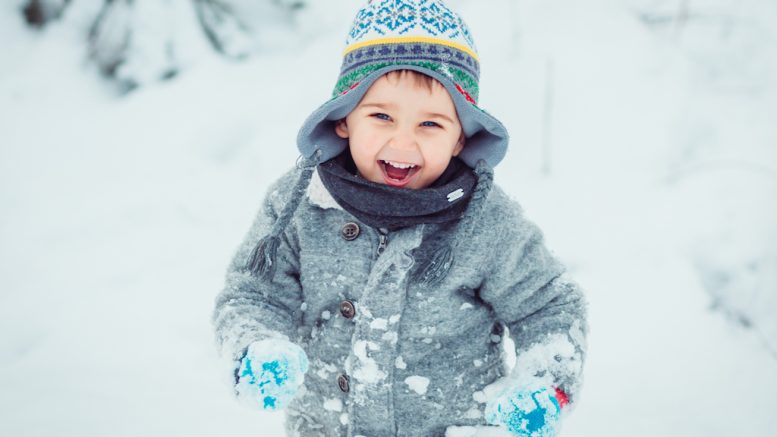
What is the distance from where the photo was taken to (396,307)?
114cm

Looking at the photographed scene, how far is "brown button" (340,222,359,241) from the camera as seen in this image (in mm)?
1178

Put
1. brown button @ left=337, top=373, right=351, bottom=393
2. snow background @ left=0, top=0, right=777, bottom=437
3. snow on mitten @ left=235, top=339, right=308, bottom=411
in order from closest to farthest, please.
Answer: snow on mitten @ left=235, top=339, right=308, bottom=411 < brown button @ left=337, top=373, right=351, bottom=393 < snow background @ left=0, top=0, right=777, bottom=437

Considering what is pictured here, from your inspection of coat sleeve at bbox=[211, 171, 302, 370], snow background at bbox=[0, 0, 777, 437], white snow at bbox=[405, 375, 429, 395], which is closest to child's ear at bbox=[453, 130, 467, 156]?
coat sleeve at bbox=[211, 171, 302, 370]

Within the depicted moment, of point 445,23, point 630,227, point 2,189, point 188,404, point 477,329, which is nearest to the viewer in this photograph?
point 445,23

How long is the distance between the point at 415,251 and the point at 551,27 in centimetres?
224

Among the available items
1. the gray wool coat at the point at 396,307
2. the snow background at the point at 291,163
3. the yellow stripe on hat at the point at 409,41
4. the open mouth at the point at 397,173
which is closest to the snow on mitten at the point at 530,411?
the gray wool coat at the point at 396,307

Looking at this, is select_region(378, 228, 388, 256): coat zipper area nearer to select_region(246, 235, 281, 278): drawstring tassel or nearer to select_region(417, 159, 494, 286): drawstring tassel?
select_region(417, 159, 494, 286): drawstring tassel

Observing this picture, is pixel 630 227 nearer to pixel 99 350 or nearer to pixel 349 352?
pixel 349 352

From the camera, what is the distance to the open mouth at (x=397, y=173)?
1183 mm

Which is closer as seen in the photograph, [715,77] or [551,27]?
[715,77]

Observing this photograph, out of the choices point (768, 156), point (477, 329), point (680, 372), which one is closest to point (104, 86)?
point (477, 329)

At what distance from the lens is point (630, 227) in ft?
7.60

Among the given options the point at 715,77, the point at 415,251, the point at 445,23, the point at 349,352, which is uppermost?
the point at 715,77

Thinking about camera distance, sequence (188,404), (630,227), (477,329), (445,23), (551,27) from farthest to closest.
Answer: (551,27)
(630,227)
(188,404)
(477,329)
(445,23)
